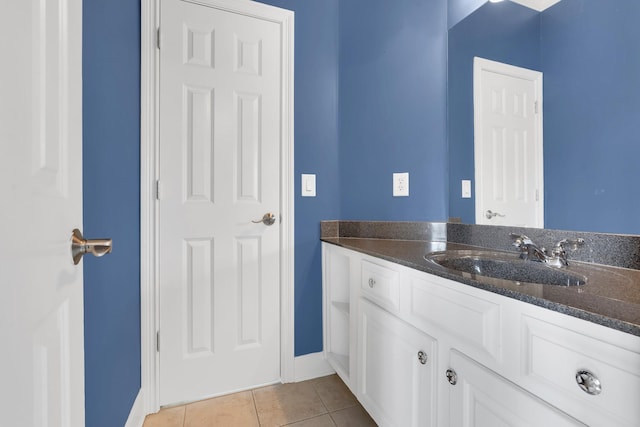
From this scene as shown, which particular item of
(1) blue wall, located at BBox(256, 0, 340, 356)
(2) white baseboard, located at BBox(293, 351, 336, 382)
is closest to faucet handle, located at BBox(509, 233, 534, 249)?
(1) blue wall, located at BBox(256, 0, 340, 356)

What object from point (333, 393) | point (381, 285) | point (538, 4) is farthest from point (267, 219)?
point (538, 4)

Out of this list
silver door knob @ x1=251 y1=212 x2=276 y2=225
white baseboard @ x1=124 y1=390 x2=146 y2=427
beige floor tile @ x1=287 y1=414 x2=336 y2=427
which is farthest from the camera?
silver door knob @ x1=251 y1=212 x2=276 y2=225

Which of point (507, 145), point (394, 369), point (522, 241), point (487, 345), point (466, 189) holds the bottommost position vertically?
point (394, 369)

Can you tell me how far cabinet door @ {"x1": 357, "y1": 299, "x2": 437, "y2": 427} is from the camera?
0.95 m

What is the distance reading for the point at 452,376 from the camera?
2.76 ft

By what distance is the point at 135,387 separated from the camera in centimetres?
131

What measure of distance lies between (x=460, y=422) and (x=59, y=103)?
1197 millimetres

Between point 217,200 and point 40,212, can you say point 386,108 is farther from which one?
point 40,212

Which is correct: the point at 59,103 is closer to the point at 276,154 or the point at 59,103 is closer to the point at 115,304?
the point at 115,304

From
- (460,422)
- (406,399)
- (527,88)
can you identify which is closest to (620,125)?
(527,88)

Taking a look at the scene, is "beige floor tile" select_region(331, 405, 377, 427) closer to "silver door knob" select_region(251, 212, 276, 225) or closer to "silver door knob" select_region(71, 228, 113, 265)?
"silver door knob" select_region(251, 212, 276, 225)

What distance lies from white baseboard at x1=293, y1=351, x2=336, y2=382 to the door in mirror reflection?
1.19 meters

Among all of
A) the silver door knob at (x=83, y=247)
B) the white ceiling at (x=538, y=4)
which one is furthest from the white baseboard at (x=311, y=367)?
the white ceiling at (x=538, y=4)

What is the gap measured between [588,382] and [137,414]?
1642mm
